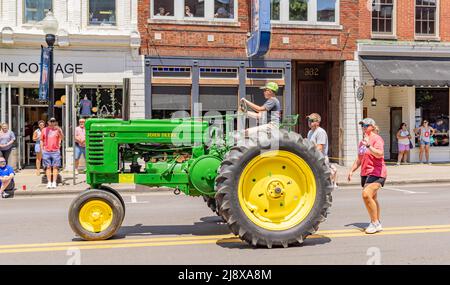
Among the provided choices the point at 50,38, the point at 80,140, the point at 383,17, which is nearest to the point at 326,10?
the point at 383,17

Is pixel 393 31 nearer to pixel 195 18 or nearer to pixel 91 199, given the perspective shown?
pixel 195 18

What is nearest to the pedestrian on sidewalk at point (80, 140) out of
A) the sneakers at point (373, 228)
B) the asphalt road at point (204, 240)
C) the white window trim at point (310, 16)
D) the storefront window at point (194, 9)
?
the asphalt road at point (204, 240)

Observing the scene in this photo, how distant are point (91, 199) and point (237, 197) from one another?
2015 millimetres

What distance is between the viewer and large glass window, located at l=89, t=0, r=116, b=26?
19.4m

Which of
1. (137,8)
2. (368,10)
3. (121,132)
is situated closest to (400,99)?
(368,10)

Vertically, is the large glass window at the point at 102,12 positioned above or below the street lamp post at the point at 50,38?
Result: above

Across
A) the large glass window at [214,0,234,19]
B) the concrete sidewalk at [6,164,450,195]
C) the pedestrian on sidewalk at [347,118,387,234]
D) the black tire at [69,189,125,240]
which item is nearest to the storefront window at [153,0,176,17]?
the large glass window at [214,0,234,19]

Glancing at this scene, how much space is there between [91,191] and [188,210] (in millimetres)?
3462

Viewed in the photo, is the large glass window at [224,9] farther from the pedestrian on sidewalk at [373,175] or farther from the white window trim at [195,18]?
the pedestrian on sidewalk at [373,175]

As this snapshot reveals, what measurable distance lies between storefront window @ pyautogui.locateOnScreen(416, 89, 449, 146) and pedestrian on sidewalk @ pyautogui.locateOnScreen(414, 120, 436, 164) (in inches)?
16.6

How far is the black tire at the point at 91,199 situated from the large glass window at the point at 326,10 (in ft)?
50.5

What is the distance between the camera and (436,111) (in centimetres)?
2272

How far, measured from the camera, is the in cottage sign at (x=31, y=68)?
18.6 meters

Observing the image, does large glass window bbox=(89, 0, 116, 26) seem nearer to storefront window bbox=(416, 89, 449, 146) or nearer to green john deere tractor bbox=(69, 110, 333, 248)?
storefront window bbox=(416, 89, 449, 146)
